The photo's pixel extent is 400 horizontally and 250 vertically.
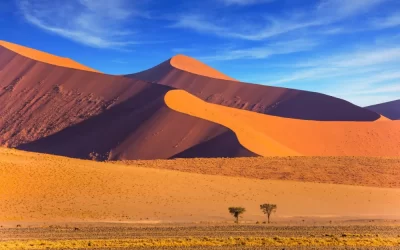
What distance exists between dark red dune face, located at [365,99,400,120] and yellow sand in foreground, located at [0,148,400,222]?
119 meters

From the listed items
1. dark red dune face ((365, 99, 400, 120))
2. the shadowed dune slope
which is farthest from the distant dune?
dark red dune face ((365, 99, 400, 120))

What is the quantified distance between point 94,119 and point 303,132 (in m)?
30.2

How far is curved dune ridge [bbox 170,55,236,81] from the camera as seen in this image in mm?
A: 133438

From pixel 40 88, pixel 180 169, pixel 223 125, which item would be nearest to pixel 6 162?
pixel 180 169

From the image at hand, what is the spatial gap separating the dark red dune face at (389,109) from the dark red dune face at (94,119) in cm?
9578

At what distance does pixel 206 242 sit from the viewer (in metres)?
17.3

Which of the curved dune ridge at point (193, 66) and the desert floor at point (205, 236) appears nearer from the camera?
the desert floor at point (205, 236)

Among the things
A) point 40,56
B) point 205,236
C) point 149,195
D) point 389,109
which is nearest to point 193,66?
point 40,56

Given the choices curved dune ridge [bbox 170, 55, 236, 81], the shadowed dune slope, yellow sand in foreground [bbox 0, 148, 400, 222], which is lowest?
yellow sand in foreground [bbox 0, 148, 400, 222]

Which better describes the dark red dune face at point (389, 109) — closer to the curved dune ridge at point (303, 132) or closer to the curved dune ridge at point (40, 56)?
the curved dune ridge at point (303, 132)

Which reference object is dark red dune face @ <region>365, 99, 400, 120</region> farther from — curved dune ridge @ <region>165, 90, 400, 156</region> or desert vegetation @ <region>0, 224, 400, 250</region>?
desert vegetation @ <region>0, 224, 400, 250</region>

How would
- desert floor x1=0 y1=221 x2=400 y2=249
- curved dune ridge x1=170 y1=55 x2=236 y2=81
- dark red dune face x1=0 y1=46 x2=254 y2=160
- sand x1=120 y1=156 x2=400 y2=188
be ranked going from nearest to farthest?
desert floor x1=0 y1=221 x2=400 y2=249
sand x1=120 y1=156 x2=400 y2=188
dark red dune face x1=0 y1=46 x2=254 y2=160
curved dune ridge x1=170 y1=55 x2=236 y2=81

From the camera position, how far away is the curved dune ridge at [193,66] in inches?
5253

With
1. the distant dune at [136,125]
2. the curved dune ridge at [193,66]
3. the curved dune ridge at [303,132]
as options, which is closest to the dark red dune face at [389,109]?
the curved dune ridge at [193,66]
